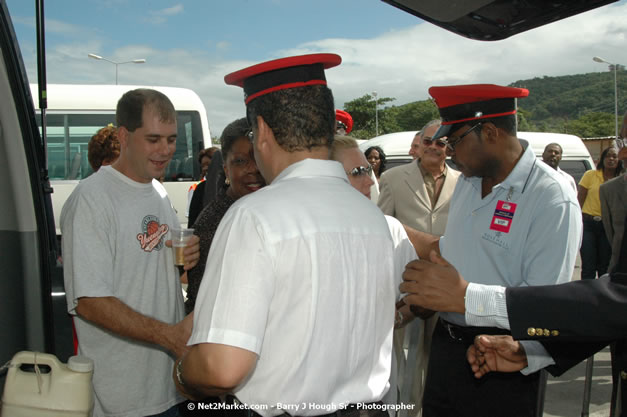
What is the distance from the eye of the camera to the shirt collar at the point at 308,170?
1480 mm

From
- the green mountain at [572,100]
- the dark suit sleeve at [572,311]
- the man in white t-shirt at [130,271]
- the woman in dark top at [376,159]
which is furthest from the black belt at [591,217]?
the green mountain at [572,100]

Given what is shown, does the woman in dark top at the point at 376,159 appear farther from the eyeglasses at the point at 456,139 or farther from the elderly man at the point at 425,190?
the eyeglasses at the point at 456,139

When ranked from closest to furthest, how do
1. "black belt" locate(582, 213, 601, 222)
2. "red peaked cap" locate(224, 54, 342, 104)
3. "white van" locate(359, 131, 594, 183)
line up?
1. "red peaked cap" locate(224, 54, 342, 104)
2. "black belt" locate(582, 213, 601, 222)
3. "white van" locate(359, 131, 594, 183)

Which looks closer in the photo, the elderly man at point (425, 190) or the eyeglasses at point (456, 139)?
the eyeglasses at point (456, 139)

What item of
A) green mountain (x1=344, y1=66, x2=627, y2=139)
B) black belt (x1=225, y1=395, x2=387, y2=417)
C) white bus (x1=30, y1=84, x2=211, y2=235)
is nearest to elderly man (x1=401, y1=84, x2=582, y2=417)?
black belt (x1=225, y1=395, x2=387, y2=417)

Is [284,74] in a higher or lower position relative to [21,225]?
higher

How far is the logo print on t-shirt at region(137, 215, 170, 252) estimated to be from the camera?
93.4 inches

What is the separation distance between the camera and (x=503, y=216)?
2.47 meters

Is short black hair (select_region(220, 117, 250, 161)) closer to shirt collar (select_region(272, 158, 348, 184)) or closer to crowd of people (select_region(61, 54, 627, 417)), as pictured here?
crowd of people (select_region(61, 54, 627, 417))

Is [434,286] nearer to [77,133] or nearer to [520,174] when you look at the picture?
[520,174]

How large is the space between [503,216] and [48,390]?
200cm

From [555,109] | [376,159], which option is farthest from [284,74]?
[555,109]

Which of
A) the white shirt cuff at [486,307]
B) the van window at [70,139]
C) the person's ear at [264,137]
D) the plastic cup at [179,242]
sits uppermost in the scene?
the van window at [70,139]

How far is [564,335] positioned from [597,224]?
19.5 ft
